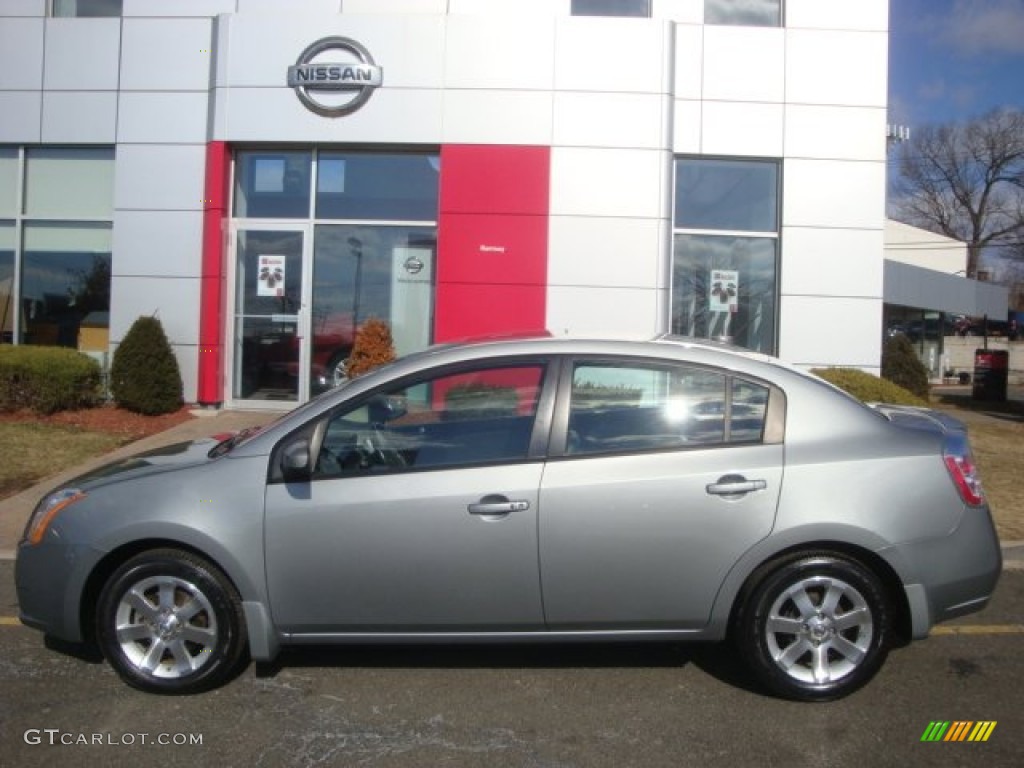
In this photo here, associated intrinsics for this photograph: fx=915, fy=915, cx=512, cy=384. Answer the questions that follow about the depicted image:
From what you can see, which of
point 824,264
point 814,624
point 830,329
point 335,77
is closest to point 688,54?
point 824,264

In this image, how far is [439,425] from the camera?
167 inches

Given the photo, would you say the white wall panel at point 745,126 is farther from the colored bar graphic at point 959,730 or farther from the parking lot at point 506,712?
the colored bar graphic at point 959,730

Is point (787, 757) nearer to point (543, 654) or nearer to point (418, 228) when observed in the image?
point (543, 654)

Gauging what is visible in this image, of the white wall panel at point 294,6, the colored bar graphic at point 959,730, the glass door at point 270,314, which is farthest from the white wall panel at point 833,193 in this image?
the colored bar graphic at point 959,730

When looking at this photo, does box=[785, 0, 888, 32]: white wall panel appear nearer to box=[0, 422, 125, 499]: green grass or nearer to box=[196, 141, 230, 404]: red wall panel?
box=[196, 141, 230, 404]: red wall panel

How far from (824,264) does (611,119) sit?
3.35 meters

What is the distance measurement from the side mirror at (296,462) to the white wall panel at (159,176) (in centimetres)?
891

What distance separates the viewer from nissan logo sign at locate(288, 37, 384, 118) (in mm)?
11625

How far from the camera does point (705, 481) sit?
13.1ft

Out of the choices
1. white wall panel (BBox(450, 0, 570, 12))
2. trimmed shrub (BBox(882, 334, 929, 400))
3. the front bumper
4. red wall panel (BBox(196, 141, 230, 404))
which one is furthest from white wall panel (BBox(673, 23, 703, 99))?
the front bumper

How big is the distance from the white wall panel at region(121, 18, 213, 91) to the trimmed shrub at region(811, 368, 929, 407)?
8.78m

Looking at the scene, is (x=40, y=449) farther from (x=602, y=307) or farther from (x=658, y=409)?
(x=658, y=409)

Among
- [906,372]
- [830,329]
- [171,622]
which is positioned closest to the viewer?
[171,622]

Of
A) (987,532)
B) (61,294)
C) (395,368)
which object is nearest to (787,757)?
(987,532)
